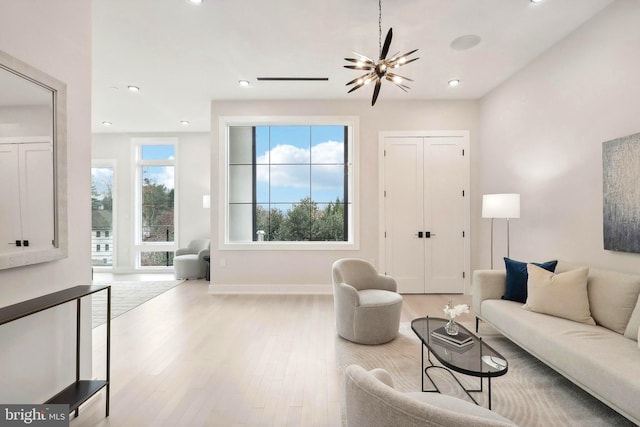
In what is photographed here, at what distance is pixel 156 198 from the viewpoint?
7.22m

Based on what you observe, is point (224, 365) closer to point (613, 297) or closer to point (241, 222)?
point (241, 222)

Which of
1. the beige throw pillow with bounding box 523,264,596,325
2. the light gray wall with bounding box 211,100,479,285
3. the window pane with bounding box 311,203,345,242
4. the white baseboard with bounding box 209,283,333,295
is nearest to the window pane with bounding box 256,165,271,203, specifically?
the light gray wall with bounding box 211,100,479,285

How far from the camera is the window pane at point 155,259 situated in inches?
282

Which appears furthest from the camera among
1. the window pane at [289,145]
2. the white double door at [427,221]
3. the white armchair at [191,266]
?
the white armchair at [191,266]

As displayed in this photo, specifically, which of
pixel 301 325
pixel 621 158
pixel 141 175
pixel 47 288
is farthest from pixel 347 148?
pixel 141 175

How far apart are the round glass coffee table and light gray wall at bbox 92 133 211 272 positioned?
19.1ft

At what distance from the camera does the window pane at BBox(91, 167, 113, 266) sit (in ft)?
23.5

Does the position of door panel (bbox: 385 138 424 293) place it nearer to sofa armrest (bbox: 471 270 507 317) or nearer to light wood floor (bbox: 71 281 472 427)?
light wood floor (bbox: 71 281 472 427)

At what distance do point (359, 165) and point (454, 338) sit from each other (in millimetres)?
3213

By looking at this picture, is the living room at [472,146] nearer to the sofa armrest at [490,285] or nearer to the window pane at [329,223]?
the window pane at [329,223]

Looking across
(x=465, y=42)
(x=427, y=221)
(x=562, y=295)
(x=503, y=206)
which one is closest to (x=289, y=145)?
(x=427, y=221)

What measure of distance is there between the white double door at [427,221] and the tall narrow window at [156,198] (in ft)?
16.6

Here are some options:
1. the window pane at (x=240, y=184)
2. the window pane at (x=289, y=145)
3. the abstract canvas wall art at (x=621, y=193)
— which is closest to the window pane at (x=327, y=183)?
the window pane at (x=289, y=145)

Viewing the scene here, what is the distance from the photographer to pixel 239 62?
3.75 m
